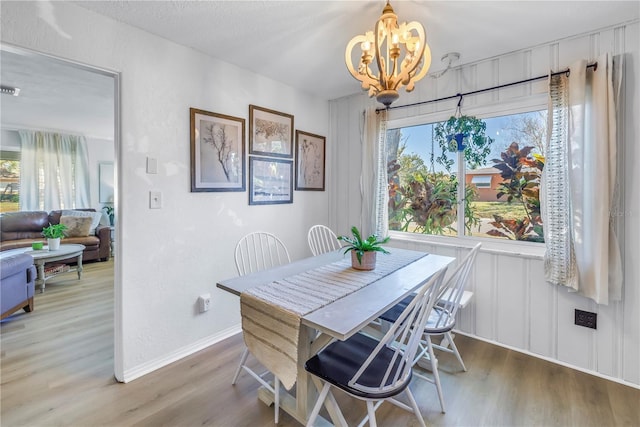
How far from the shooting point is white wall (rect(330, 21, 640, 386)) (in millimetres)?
1844

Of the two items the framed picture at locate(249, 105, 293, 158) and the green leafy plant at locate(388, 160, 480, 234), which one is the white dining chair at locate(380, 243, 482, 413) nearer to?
the green leafy plant at locate(388, 160, 480, 234)

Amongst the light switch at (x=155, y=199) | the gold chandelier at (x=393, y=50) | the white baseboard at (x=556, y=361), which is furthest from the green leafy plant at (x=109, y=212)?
the white baseboard at (x=556, y=361)

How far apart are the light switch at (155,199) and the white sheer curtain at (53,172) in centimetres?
512

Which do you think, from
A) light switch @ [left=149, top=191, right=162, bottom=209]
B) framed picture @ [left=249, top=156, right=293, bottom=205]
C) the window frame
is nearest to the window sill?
the window frame

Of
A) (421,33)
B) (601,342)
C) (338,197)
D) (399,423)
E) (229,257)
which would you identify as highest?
(421,33)

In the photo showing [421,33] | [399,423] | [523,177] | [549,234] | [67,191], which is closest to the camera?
[421,33]

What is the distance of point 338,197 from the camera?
11.4ft

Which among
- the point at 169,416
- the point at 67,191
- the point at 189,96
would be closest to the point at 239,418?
the point at 169,416

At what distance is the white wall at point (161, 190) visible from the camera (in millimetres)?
1696

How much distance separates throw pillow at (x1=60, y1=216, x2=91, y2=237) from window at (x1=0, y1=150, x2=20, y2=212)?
1191mm

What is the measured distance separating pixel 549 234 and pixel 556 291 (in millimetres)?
429

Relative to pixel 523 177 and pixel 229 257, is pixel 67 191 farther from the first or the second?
pixel 523 177

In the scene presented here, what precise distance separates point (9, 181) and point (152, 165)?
17.6 feet

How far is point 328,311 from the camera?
1.28 m
